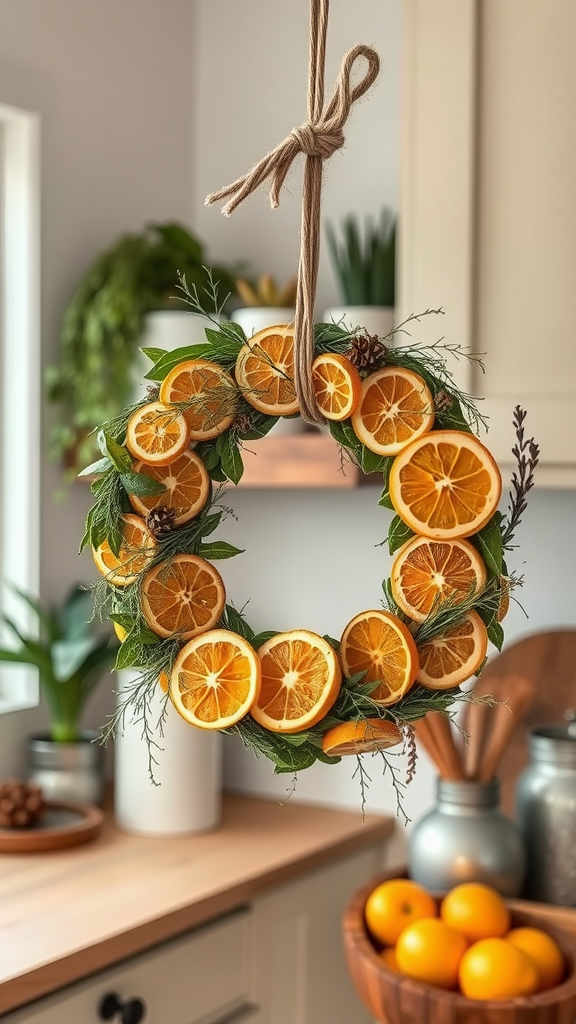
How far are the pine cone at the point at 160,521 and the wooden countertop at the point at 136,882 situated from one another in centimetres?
63

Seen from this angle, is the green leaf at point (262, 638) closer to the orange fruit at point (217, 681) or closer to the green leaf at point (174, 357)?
the orange fruit at point (217, 681)

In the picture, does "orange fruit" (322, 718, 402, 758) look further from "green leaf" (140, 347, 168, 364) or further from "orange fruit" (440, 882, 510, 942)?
"orange fruit" (440, 882, 510, 942)

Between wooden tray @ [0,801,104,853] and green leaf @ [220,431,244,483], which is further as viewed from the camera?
wooden tray @ [0,801,104,853]

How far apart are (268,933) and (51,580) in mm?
650

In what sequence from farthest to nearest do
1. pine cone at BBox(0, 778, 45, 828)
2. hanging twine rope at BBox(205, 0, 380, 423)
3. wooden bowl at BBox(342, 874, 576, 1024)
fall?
1. pine cone at BBox(0, 778, 45, 828)
2. wooden bowl at BBox(342, 874, 576, 1024)
3. hanging twine rope at BBox(205, 0, 380, 423)

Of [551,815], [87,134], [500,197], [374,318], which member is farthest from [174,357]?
[87,134]

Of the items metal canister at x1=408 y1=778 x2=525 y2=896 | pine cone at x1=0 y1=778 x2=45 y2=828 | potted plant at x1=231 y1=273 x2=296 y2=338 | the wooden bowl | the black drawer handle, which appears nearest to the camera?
the wooden bowl

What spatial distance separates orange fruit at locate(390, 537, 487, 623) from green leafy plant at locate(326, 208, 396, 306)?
0.98 meters

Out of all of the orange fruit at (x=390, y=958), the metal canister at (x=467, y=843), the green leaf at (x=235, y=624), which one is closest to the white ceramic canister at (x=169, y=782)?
the metal canister at (x=467, y=843)

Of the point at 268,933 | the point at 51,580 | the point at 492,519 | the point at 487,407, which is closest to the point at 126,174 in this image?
the point at 51,580

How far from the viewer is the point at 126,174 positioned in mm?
1994

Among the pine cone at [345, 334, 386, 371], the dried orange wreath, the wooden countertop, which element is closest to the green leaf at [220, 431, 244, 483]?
the dried orange wreath

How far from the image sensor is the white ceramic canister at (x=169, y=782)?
1.73 m

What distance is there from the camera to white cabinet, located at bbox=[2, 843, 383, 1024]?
4.38ft
